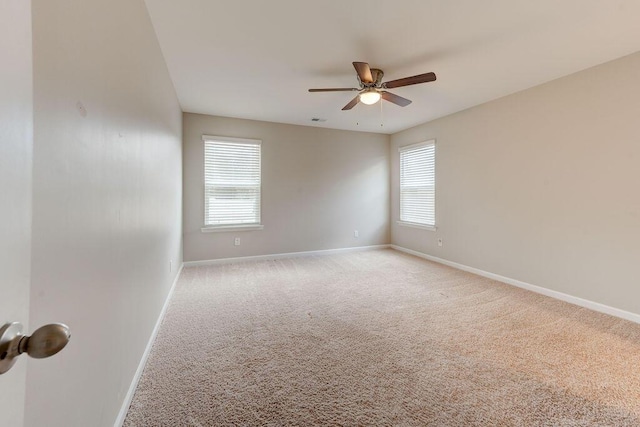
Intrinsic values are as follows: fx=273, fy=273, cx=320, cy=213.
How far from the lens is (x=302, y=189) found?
5.06 m

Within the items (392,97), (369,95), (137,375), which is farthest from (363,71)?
(137,375)

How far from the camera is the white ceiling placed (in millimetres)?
1977

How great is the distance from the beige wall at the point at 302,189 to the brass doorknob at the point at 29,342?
4156 mm

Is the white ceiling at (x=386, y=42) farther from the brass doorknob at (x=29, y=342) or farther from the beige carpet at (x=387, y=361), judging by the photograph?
the beige carpet at (x=387, y=361)

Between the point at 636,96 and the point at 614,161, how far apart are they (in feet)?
1.92

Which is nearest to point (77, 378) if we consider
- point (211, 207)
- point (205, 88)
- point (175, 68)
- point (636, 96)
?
point (175, 68)

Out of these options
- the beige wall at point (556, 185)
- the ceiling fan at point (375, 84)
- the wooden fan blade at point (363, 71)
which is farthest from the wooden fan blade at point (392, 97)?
the beige wall at point (556, 185)

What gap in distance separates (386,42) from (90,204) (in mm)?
2457

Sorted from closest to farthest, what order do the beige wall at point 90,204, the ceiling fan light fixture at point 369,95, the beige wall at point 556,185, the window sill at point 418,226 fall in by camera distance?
the beige wall at point 90,204
the beige wall at point 556,185
the ceiling fan light fixture at point 369,95
the window sill at point 418,226

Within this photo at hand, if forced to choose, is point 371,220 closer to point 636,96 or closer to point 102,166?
point 636,96

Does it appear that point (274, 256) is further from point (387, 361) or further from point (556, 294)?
point (556, 294)

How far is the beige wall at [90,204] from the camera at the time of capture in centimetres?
78

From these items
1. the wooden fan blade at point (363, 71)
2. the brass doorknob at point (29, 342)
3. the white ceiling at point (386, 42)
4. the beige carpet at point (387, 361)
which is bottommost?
the beige carpet at point (387, 361)

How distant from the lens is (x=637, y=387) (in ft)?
5.61
